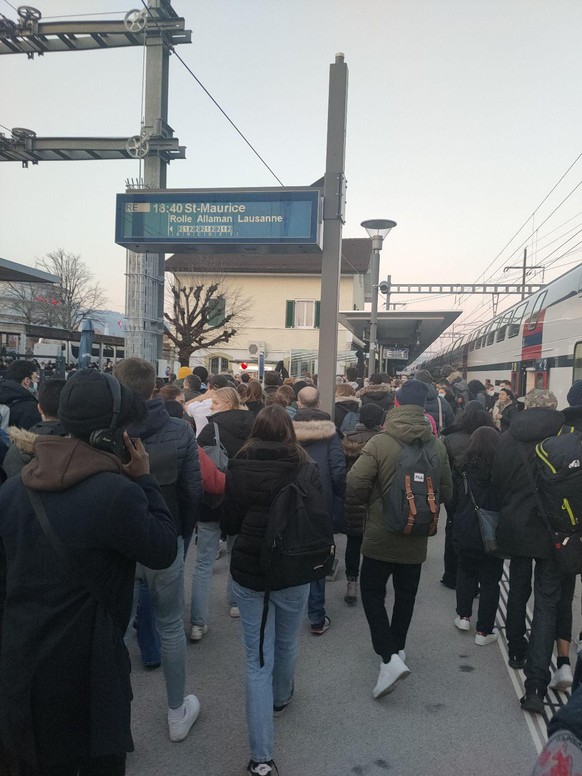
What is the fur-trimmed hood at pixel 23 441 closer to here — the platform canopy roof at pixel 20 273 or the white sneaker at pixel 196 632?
the white sneaker at pixel 196 632

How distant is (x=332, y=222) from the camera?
8.17m

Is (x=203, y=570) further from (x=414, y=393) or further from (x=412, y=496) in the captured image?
(x=414, y=393)

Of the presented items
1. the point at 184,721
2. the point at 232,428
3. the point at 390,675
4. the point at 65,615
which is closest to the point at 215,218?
the point at 232,428

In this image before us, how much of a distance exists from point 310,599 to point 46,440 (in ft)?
10.7

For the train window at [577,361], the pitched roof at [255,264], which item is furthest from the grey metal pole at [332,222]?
the pitched roof at [255,264]

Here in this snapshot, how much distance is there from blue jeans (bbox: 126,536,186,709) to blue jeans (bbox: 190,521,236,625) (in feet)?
4.11

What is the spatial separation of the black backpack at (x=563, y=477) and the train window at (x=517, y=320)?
1522 centimetres

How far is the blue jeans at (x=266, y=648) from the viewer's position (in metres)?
2.87

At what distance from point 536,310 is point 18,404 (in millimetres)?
14369

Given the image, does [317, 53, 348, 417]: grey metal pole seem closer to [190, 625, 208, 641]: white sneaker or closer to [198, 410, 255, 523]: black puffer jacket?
[198, 410, 255, 523]: black puffer jacket

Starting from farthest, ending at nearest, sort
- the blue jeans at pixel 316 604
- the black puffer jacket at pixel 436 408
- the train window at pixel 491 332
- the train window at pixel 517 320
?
the train window at pixel 491 332 → the train window at pixel 517 320 → the black puffer jacket at pixel 436 408 → the blue jeans at pixel 316 604

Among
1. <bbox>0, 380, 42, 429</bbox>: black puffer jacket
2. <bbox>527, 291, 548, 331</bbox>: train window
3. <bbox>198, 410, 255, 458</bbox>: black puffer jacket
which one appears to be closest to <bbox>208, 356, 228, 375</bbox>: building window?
<bbox>527, 291, 548, 331</bbox>: train window

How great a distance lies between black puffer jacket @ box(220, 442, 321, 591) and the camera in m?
2.97

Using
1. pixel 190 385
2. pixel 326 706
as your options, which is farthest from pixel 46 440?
pixel 190 385
